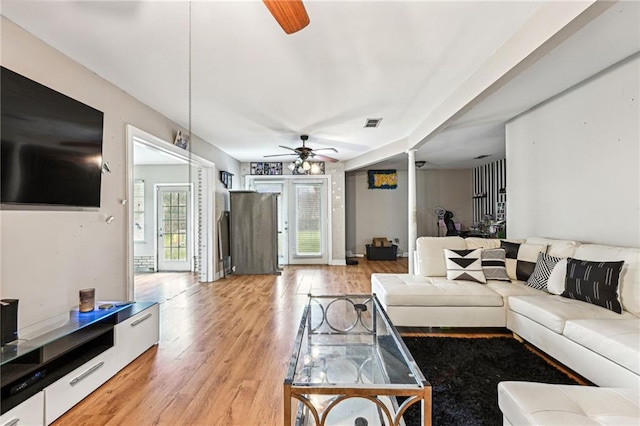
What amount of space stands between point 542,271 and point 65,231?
14.1ft

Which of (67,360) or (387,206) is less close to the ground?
(387,206)

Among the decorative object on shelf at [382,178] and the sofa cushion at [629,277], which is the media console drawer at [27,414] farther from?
the decorative object on shelf at [382,178]

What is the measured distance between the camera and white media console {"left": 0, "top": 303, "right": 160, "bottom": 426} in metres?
1.47

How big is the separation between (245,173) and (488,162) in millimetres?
6075

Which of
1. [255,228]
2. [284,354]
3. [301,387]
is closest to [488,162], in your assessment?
[255,228]

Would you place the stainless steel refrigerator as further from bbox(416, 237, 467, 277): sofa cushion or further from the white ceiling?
bbox(416, 237, 467, 277): sofa cushion

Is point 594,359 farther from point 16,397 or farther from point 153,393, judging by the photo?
point 16,397

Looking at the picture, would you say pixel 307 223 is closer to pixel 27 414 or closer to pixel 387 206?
pixel 387 206

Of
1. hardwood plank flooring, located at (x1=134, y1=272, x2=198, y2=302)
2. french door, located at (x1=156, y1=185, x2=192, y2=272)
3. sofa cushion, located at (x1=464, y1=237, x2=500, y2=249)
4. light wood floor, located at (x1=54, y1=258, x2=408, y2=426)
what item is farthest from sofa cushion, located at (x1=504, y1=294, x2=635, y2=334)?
french door, located at (x1=156, y1=185, x2=192, y2=272)

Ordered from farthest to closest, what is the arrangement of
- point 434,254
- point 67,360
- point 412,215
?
1. point 412,215
2. point 434,254
3. point 67,360

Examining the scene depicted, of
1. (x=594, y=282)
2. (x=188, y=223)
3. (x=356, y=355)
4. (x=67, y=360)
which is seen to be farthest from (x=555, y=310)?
(x=188, y=223)

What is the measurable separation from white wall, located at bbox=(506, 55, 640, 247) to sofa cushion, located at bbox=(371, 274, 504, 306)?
4.10ft

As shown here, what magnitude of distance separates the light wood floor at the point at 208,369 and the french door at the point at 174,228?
7.65ft

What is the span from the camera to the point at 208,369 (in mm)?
2191
